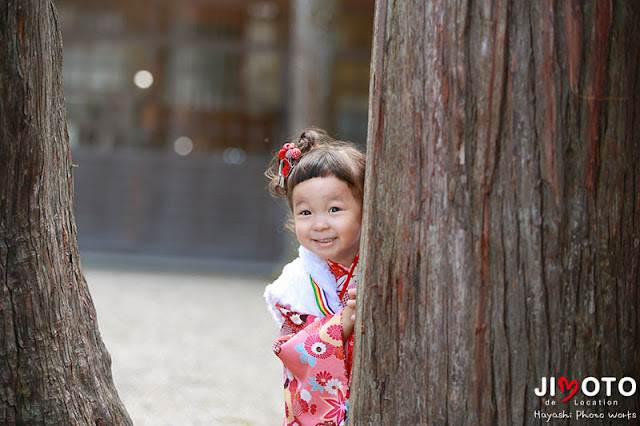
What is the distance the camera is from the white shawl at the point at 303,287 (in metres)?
2.22

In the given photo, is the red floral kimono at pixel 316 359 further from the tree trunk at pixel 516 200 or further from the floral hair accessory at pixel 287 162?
the tree trunk at pixel 516 200

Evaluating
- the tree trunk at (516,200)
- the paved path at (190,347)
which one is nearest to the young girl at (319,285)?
the tree trunk at (516,200)

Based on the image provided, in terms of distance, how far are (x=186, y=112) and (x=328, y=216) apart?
7.91m

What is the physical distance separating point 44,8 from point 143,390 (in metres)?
2.71

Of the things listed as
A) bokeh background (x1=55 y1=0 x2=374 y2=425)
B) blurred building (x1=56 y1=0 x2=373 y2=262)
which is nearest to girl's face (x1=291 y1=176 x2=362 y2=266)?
bokeh background (x1=55 y1=0 x2=374 y2=425)

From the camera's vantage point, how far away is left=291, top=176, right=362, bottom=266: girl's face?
2184 mm

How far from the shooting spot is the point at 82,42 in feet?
32.6

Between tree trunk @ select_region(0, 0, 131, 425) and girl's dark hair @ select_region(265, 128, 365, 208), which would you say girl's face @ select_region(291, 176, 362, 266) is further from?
tree trunk @ select_region(0, 0, 131, 425)

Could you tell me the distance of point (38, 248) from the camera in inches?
77.0

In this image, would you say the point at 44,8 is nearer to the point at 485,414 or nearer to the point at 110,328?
the point at 485,414

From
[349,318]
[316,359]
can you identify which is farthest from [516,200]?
[316,359]

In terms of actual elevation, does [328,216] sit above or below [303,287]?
above

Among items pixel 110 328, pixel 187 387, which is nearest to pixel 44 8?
pixel 187 387

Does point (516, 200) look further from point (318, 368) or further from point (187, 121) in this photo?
point (187, 121)
